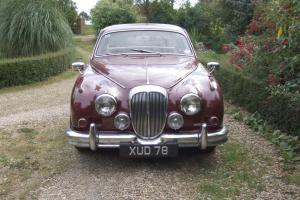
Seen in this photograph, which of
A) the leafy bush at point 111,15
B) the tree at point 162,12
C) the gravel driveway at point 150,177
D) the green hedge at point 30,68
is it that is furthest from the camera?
the leafy bush at point 111,15

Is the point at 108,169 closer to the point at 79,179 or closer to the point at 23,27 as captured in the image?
the point at 79,179

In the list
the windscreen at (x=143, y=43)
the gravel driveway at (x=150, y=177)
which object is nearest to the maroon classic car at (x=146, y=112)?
the gravel driveway at (x=150, y=177)

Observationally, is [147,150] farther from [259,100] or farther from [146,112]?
[259,100]

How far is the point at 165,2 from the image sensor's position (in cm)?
2342

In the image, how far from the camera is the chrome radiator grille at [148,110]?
17.7ft

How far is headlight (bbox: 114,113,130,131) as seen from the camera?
215 inches

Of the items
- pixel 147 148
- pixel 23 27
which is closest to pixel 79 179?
pixel 147 148

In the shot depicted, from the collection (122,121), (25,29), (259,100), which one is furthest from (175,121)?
(25,29)

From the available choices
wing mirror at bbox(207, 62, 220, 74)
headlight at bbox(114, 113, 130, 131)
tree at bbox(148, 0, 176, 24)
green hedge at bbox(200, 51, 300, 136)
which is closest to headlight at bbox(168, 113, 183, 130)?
headlight at bbox(114, 113, 130, 131)

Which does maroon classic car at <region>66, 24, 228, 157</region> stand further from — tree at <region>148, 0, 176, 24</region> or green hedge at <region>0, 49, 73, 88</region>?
tree at <region>148, 0, 176, 24</region>

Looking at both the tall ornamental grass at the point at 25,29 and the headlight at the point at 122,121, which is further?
the tall ornamental grass at the point at 25,29

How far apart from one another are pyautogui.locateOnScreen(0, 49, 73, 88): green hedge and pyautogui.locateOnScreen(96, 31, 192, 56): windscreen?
6.06m

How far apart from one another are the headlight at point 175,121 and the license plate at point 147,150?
0.77 ft

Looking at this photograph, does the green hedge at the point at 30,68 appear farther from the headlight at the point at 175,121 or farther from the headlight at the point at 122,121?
the headlight at the point at 175,121
